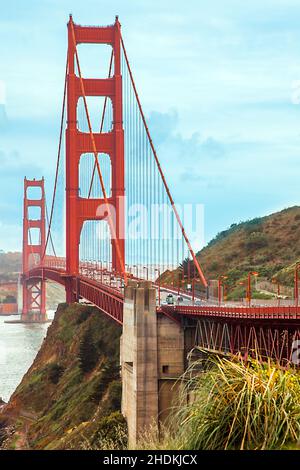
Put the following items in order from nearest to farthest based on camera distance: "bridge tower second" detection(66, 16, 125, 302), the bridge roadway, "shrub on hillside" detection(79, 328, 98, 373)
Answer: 1. the bridge roadway
2. "shrub on hillside" detection(79, 328, 98, 373)
3. "bridge tower second" detection(66, 16, 125, 302)

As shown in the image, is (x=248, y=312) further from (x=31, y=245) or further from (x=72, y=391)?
(x=31, y=245)

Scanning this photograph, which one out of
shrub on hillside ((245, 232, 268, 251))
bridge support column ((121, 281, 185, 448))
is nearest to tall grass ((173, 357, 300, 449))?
bridge support column ((121, 281, 185, 448))

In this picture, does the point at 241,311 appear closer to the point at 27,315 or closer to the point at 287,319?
the point at 287,319

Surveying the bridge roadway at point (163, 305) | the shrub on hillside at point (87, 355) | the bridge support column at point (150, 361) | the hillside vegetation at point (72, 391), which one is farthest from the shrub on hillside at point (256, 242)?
the bridge support column at point (150, 361)

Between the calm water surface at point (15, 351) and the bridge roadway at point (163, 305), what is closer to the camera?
the bridge roadway at point (163, 305)

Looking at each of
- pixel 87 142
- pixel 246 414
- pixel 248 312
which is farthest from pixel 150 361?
pixel 87 142

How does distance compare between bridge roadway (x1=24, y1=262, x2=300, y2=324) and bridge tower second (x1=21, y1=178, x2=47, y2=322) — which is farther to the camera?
bridge tower second (x1=21, y1=178, x2=47, y2=322)

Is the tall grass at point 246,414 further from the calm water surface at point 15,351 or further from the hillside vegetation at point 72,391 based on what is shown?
the calm water surface at point 15,351

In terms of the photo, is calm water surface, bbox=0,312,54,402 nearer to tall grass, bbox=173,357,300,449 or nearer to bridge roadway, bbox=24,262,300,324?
bridge roadway, bbox=24,262,300,324
